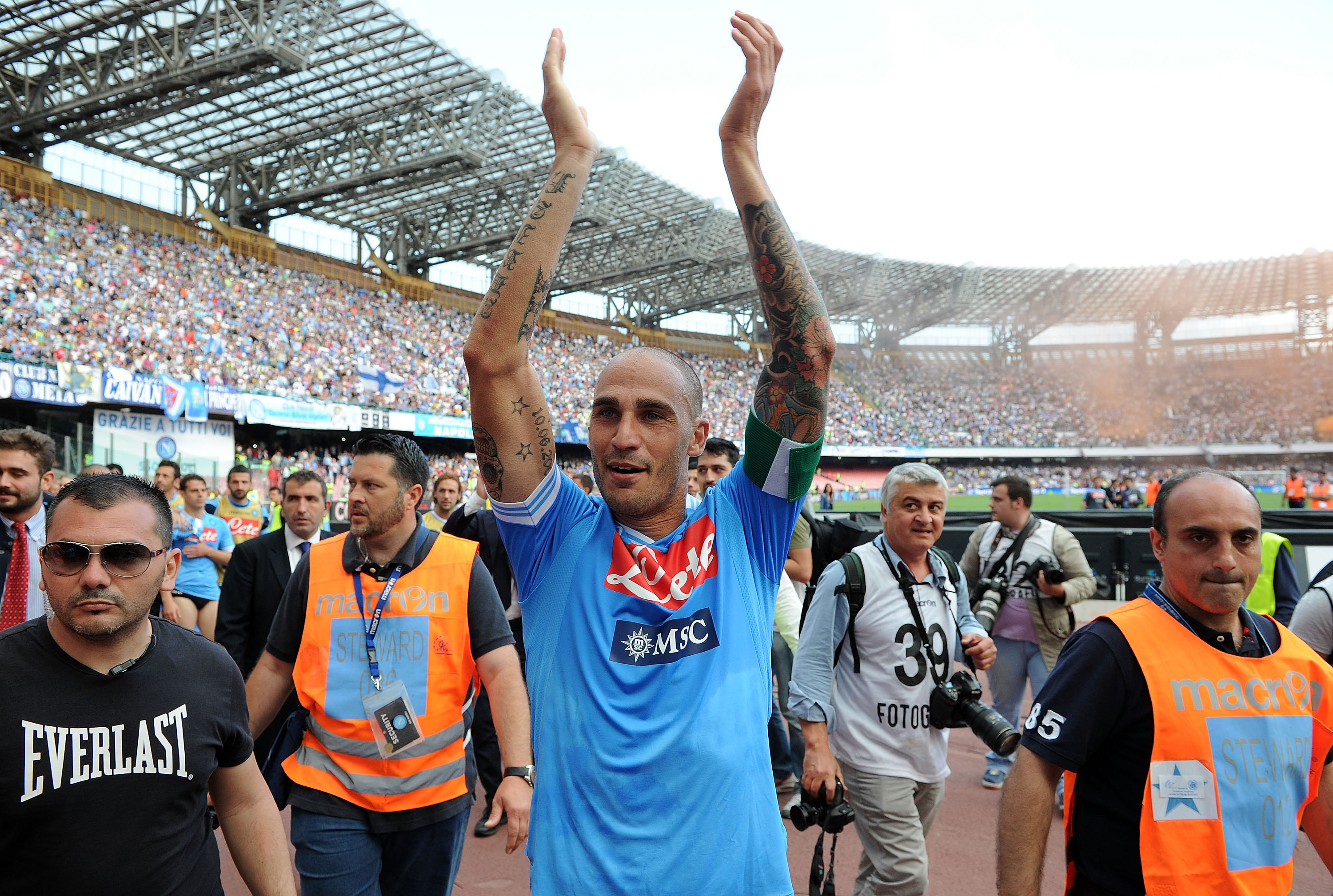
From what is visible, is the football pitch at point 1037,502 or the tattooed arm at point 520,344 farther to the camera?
the football pitch at point 1037,502

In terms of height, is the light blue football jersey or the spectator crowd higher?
the spectator crowd

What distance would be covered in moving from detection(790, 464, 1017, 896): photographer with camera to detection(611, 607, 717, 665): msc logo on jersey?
1641 millimetres

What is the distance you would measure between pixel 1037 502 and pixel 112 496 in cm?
4035

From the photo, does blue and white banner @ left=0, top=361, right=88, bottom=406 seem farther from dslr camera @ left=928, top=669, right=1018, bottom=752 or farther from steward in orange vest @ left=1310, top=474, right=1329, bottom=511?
steward in orange vest @ left=1310, top=474, right=1329, bottom=511

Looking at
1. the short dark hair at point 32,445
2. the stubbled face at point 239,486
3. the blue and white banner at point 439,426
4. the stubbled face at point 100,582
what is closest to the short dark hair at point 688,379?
the stubbled face at point 100,582

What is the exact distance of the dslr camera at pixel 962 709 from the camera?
3.15 meters

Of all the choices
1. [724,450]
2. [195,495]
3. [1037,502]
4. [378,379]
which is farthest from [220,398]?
[1037,502]

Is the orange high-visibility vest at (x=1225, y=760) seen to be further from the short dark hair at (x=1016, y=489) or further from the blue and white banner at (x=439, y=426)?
the blue and white banner at (x=439, y=426)

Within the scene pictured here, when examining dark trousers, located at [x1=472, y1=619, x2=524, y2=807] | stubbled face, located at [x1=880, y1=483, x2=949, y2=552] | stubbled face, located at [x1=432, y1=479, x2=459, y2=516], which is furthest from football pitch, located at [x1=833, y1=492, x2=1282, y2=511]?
stubbled face, located at [x1=880, y1=483, x2=949, y2=552]

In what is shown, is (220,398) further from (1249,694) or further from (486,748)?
(1249,694)

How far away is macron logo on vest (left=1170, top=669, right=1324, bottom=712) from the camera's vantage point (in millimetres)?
2051

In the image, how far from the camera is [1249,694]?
208 centimetres

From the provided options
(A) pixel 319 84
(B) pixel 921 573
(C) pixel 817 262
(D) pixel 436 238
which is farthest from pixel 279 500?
(C) pixel 817 262

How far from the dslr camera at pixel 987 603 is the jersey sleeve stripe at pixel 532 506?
3.43 m
